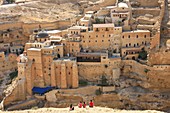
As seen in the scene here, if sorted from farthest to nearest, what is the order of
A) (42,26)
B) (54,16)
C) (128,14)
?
(54,16) → (42,26) → (128,14)

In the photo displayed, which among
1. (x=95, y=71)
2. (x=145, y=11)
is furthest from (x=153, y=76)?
(x=145, y=11)

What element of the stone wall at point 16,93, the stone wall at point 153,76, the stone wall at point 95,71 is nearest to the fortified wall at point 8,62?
the stone wall at point 16,93

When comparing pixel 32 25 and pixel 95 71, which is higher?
pixel 32 25

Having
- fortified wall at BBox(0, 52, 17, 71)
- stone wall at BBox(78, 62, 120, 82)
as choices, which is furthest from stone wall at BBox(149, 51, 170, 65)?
fortified wall at BBox(0, 52, 17, 71)

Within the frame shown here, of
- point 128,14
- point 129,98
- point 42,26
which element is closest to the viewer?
point 129,98

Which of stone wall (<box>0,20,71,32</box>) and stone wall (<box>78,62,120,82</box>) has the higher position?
stone wall (<box>0,20,71,32</box>)

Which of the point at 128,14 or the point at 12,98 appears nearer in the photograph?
the point at 12,98

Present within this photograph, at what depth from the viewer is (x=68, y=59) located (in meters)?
33.6

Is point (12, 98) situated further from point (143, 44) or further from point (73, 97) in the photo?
point (143, 44)

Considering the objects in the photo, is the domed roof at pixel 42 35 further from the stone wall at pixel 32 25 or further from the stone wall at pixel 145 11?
the stone wall at pixel 145 11

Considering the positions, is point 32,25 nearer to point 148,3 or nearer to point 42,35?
point 42,35

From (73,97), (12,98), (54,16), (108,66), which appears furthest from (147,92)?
(54,16)

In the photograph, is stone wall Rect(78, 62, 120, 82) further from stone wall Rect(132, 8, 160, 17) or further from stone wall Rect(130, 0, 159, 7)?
stone wall Rect(130, 0, 159, 7)

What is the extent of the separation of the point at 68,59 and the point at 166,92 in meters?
9.37
